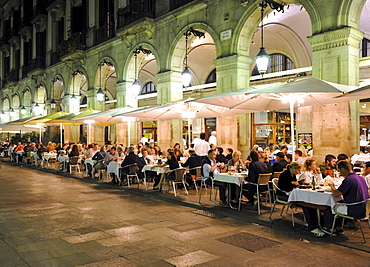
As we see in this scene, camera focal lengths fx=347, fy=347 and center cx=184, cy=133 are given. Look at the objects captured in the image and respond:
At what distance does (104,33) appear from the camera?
20.5m

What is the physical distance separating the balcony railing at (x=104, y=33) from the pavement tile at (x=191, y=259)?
1669cm

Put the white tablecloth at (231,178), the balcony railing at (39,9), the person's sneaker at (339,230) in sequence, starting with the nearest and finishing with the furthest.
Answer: the person's sneaker at (339,230) → the white tablecloth at (231,178) → the balcony railing at (39,9)

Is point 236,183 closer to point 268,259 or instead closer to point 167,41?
point 268,259

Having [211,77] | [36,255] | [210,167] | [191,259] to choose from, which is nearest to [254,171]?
[210,167]

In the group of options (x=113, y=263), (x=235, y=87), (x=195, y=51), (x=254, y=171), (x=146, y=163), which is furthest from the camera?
(x=195, y=51)

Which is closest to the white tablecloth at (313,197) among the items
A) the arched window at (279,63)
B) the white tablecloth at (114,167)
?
the white tablecloth at (114,167)

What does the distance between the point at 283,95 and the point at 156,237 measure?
409 centimetres

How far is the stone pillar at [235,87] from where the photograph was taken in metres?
12.5

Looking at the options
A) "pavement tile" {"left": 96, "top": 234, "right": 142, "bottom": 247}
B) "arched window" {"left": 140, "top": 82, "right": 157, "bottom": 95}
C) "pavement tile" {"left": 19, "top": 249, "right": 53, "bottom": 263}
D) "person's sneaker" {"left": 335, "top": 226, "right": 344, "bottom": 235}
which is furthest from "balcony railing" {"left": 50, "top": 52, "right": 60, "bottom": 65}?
"person's sneaker" {"left": 335, "top": 226, "right": 344, "bottom": 235}

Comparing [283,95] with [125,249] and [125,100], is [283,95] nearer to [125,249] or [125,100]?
[125,249]

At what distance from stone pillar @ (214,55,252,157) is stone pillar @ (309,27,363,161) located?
125 inches

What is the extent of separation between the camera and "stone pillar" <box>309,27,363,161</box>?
30.1 feet

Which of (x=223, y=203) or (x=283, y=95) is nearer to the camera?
(x=283, y=95)

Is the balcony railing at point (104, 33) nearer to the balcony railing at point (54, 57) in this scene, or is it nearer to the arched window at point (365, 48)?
the balcony railing at point (54, 57)
